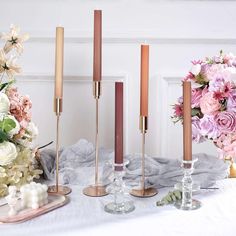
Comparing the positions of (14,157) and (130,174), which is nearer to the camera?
(14,157)

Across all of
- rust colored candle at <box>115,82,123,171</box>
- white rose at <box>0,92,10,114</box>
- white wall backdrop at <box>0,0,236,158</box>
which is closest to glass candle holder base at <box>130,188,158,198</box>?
rust colored candle at <box>115,82,123,171</box>

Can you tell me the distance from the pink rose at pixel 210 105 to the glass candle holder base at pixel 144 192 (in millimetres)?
234

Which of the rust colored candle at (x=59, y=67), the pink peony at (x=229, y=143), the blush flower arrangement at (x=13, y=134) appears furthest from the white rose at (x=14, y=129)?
the pink peony at (x=229, y=143)

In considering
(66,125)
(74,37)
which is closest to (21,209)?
(66,125)

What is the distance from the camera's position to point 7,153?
0.96 metres

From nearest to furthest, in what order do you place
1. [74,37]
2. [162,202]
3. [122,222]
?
[122,222]
[162,202]
[74,37]

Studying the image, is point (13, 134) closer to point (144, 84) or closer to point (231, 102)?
point (144, 84)

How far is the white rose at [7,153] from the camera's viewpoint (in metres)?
0.95

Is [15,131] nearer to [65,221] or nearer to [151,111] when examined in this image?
[65,221]

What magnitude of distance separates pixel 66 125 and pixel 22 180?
53cm

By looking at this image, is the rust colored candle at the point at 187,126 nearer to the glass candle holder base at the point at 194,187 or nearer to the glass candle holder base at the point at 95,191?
the glass candle holder base at the point at 194,187

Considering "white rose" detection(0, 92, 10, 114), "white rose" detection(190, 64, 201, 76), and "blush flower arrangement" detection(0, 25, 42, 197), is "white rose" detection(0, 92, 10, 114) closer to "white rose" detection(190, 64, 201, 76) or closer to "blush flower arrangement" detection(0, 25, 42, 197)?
"blush flower arrangement" detection(0, 25, 42, 197)
